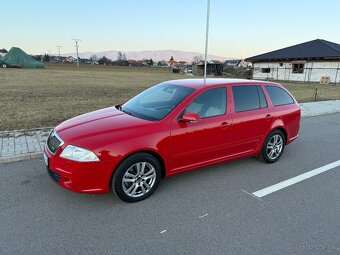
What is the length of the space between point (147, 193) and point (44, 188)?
149 centimetres

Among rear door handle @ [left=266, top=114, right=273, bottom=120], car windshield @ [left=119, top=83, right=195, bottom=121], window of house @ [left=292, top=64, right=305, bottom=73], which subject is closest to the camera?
car windshield @ [left=119, top=83, right=195, bottom=121]

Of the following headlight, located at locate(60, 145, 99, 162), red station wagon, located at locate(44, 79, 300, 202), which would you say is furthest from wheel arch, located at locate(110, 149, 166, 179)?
headlight, located at locate(60, 145, 99, 162)

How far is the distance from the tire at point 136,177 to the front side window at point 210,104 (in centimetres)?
91

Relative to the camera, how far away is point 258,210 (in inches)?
131

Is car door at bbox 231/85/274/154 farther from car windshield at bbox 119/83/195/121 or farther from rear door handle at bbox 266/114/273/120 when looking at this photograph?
car windshield at bbox 119/83/195/121

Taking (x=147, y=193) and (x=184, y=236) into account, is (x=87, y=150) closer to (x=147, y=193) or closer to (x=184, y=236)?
(x=147, y=193)

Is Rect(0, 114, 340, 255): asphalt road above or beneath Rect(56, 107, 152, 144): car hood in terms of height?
beneath

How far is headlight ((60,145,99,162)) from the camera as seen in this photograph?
10.1ft

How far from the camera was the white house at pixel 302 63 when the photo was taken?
30.0 m

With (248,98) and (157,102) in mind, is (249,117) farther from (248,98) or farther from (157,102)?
(157,102)

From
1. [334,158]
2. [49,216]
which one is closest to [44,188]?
[49,216]

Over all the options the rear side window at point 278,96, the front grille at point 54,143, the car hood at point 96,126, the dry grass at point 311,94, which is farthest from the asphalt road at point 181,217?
the dry grass at point 311,94

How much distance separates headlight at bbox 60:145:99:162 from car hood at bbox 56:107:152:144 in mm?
111

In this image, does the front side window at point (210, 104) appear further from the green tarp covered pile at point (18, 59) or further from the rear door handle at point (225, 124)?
the green tarp covered pile at point (18, 59)
